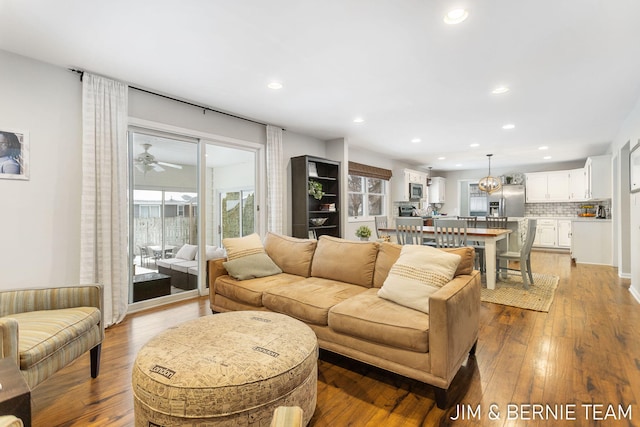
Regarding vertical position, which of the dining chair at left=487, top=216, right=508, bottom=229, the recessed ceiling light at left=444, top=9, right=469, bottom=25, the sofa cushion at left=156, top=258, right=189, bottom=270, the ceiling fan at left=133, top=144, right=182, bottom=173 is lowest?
the sofa cushion at left=156, top=258, right=189, bottom=270

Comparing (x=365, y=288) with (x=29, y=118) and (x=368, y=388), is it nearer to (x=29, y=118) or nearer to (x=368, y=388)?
(x=368, y=388)

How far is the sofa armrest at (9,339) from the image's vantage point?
1.47 m

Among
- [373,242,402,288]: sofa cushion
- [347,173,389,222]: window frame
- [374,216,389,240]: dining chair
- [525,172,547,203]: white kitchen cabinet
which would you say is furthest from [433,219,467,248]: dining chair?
[525,172,547,203]: white kitchen cabinet

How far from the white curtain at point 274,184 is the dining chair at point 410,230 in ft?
5.97

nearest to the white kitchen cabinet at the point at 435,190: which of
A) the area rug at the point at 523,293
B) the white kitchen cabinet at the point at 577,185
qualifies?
the white kitchen cabinet at the point at 577,185

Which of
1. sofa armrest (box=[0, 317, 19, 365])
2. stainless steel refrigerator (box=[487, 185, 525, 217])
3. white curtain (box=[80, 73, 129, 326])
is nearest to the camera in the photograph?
sofa armrest (box=[0, 317, 19, 365])

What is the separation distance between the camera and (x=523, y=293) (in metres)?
4.05

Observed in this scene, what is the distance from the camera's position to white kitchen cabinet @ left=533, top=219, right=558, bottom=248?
27.1ft

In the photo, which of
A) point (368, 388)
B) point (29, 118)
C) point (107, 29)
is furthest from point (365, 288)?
point (29, 118)

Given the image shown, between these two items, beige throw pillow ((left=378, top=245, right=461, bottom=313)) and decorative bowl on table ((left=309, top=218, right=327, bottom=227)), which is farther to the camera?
decorative bowl on table ((left=309, top=218, right=327, bottom=227))

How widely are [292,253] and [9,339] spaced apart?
216cm

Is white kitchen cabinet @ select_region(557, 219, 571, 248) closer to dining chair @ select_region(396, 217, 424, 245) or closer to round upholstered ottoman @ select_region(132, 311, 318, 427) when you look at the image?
dining chair @ select_region(396, 217, 424, 245)

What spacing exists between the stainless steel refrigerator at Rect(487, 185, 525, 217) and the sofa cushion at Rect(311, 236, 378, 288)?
7.64m

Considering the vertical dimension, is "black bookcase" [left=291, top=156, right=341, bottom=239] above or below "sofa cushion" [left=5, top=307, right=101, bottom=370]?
above
